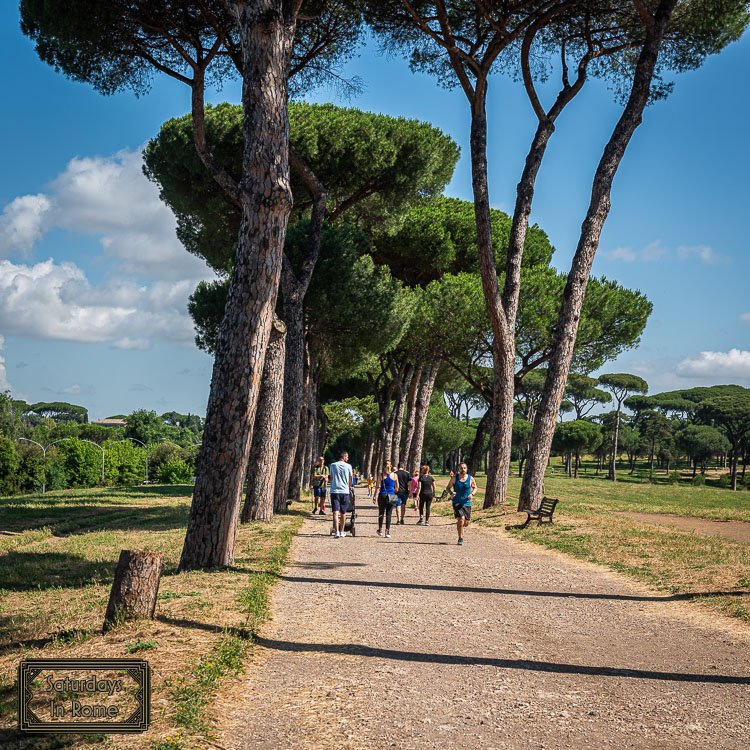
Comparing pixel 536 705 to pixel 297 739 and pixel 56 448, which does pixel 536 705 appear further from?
pixel 56 448

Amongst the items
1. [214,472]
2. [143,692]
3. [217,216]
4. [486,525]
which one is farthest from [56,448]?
[143,692]

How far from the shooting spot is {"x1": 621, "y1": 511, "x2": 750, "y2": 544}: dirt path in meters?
16.1

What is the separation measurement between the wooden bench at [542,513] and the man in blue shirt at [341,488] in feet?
13.1

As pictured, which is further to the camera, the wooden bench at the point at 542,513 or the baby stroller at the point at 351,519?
the wooden bench at the point at 542,513

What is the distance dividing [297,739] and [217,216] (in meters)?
18.7

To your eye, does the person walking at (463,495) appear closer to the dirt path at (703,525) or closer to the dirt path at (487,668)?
the dirt path at (487,668)

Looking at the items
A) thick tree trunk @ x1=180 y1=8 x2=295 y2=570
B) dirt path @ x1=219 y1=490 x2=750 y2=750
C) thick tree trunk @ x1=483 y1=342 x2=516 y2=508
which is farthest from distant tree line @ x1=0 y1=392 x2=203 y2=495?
dirt path @ x1=219 y1=490 x2=750 y2=750

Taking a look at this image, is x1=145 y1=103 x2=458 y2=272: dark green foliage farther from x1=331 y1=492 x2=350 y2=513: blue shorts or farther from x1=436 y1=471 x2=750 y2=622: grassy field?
x1=436 y1=471 x2=750 y2=622: grassy field

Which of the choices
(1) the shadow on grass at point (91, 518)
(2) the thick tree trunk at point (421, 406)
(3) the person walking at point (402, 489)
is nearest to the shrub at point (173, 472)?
(2) the thick tree trunk at point (421, 406)

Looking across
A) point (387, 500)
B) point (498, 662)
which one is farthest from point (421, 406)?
point (498, 662)

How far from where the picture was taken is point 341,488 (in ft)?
47.9

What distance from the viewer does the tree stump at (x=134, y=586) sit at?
6.09 meters

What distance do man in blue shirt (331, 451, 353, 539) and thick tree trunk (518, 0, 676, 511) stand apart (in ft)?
15.1

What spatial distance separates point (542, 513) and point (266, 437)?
6.18 meters
